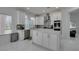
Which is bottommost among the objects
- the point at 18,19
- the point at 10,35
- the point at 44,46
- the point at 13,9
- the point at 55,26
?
the point at 44,46

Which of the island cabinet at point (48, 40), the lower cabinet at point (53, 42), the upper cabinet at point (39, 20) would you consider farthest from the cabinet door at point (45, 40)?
the upper cabinet at point (39, 20)

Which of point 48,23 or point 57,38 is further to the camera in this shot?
point 48,23

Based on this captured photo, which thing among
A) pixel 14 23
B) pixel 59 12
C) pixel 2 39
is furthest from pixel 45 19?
pixel 2 39

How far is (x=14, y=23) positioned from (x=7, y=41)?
141 cm

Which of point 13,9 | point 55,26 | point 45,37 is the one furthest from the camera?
point 55,26

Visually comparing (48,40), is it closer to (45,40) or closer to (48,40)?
(48,40)

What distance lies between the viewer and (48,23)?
784 cm

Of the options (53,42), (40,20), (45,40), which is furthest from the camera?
(40,20)

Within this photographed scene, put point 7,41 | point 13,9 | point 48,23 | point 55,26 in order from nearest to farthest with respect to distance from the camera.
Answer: point 7,41 < point 13,9 < point 55,26 < point 48,23

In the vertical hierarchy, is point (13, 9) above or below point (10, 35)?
above

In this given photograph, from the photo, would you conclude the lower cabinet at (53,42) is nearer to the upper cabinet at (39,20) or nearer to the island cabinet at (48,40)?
the island cabinet at (48,40)

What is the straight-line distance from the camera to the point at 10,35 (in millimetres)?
5086

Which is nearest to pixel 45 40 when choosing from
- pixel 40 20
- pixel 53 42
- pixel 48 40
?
pixel 48 40

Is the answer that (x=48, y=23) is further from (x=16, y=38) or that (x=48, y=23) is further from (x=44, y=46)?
(x=44, y=46)
